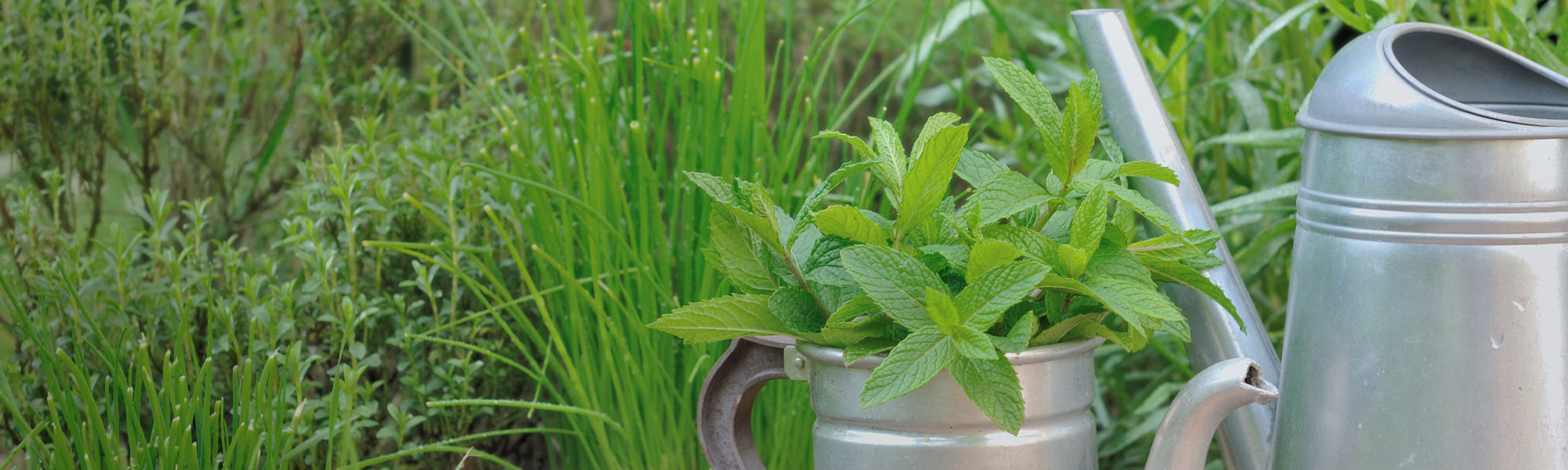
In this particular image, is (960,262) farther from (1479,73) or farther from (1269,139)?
(1269,139)

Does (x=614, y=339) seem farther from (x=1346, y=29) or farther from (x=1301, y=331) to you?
(x=1346, y=29)

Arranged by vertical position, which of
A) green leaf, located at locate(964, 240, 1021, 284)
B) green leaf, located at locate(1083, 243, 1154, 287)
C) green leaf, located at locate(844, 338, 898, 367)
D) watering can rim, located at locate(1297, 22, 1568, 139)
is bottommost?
green leaf, located at locate(844, 338, 898, 367)

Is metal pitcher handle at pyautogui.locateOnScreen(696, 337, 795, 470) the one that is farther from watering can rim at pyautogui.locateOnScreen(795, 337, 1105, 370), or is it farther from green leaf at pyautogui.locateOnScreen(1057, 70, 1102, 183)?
green leaf at pyautogui.locateOnScreen(1057, 70, 1102, 183)

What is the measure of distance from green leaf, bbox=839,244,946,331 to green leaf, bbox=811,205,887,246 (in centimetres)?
2

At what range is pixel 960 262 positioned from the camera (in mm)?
474

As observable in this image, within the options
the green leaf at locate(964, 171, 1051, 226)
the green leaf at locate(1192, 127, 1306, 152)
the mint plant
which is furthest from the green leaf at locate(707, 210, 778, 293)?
the green leaf at locate(1192, 127, 1306, 152)

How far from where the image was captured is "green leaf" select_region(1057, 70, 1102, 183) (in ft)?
1.55

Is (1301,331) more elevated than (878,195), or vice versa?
(1301,331)

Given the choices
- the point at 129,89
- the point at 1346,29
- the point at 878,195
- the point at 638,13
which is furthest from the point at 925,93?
the point at 129,89

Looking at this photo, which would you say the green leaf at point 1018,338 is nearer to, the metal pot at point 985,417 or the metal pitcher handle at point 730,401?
the metal pot at point 985,417

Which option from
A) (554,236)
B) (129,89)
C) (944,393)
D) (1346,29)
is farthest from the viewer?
(1346,29)

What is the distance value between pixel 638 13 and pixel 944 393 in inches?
15.1

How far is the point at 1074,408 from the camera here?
1.61 feet

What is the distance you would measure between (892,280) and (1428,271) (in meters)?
0.22
